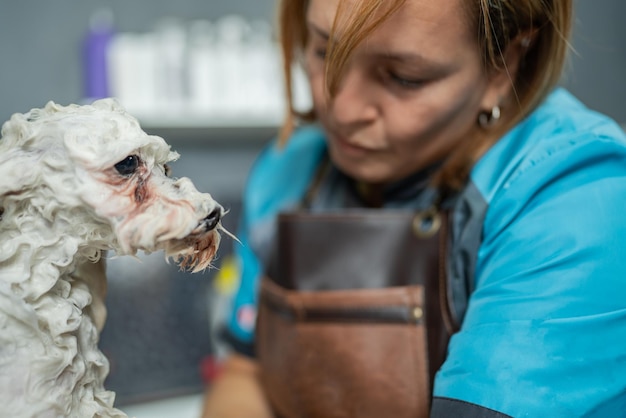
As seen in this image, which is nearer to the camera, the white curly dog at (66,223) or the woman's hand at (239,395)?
the white curly dog at (66,223)

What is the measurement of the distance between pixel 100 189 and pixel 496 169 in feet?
1.44

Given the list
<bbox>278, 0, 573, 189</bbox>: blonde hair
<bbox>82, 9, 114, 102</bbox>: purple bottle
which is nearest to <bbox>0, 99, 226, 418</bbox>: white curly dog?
<bbox>278, 0, 573, 189</bbox>: blonde hair

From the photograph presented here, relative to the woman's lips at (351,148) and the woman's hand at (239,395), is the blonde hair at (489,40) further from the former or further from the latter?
the woman's hand at (239,395)

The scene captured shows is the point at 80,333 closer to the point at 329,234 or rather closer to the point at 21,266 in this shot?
the point at 21,266

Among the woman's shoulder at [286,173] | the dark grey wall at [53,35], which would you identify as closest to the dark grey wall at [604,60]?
the dark grey wall at [53,35]

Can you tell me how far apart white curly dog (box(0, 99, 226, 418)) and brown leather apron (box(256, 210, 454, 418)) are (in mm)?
317

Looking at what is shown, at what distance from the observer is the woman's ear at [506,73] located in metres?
0.66

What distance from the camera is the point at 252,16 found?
189 cm

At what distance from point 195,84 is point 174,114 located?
105 mm

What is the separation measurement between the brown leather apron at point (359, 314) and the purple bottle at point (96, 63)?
1.01 metres

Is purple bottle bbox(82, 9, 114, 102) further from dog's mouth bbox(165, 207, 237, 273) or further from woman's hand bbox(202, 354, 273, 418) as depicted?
dog's mouth bbox(165, 207, 237, 273)

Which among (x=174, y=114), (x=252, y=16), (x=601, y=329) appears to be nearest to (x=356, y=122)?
(x=601, y=329)

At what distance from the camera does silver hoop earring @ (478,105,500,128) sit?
0.72 metres

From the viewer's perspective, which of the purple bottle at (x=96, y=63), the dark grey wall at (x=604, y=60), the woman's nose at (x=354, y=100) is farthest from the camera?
the dark grey wall at (x=604, y=60)
